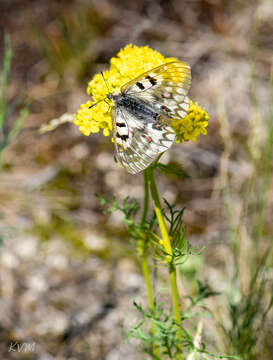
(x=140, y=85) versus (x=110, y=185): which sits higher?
(x=110, y=185)

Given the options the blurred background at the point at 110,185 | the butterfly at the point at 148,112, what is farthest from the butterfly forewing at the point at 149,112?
the blurred background at the point at 110,185

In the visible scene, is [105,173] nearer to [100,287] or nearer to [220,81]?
[100,287]

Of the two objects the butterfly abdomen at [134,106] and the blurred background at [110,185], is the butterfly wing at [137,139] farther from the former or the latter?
the blurred background at [110,185]

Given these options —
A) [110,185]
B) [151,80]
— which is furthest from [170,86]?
[110,185]

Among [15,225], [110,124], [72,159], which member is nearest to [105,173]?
[72,159]

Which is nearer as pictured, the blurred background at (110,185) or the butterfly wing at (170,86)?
the butterfly wing at (170,86)

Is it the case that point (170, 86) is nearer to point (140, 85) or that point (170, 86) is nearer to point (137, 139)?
point (140, 85)
